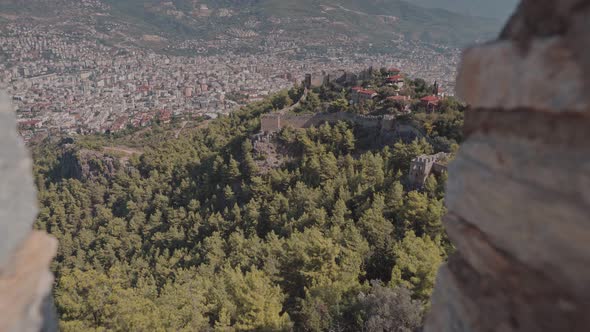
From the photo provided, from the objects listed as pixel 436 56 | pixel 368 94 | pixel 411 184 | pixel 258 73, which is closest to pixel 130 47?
pixel 258 73

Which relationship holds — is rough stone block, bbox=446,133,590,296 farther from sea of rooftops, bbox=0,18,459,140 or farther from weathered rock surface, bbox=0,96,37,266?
sea of rooftops, bbox=0,18,459,140

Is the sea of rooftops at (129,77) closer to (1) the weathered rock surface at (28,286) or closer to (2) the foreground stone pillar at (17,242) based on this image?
(1) the weathered rock surface at (28,286)

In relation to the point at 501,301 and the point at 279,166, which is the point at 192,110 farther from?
the point at 501,301

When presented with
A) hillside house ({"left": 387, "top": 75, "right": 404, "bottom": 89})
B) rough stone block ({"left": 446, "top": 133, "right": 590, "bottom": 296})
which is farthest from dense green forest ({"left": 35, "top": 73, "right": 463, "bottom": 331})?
rough stone block ({"left": 446, "top": 133, "right": 590, "bottom": 296})

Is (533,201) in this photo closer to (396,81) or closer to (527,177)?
(527,177)

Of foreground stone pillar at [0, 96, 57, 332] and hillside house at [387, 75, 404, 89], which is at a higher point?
foreground stone pillar at [0, 96, 57, 332]

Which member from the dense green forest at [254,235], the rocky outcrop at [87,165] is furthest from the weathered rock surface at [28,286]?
the rocky outcrop at [87,165]

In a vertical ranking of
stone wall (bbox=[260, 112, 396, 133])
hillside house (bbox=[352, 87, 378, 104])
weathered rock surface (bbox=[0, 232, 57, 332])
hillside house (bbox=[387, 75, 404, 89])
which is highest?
weathered rock surface (bbox=[0, 232, 57, 332])
